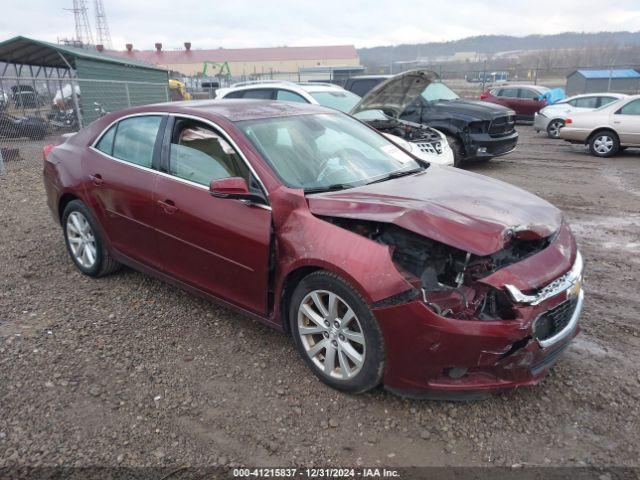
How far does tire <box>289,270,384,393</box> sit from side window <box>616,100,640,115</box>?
11555 millimetres

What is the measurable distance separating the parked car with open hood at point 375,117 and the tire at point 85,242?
4037mm

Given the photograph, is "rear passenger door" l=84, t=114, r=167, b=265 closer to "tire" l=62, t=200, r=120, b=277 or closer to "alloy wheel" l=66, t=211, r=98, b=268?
"tire" l=62, t=200, r=120, b=277

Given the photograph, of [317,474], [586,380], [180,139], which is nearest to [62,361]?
[180,139]

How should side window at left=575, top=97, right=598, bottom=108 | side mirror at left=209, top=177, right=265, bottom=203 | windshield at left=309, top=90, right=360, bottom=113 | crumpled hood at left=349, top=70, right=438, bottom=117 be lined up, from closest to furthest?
side mirror at left=209, top=177, right=265, bottom=203
crumpled hood at left=349, top=70, right=438, bottom=117
windshield at left=309, top=90, right=360, bottom=113
side window at left=575, top=97, right=598, bottom=108

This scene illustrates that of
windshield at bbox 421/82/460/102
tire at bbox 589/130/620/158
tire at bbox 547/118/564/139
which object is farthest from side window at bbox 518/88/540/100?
windshield at bbox 421/82/460/102

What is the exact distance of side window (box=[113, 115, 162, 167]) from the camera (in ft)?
12.6

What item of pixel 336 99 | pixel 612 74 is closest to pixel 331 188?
pixel 336 99

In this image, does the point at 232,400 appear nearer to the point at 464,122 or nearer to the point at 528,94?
the point at 464,122

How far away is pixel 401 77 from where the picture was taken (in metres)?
7.39

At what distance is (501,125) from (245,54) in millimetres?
62354

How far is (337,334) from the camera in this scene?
2828 mm

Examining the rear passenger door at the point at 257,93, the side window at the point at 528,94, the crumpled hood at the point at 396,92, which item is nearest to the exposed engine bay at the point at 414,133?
the crumpled hood at the point at 396,92

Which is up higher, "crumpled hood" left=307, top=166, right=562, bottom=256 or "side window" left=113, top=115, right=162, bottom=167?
"side window" left=113, top=115, right=162, bottom=167

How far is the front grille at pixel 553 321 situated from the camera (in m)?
2.57
